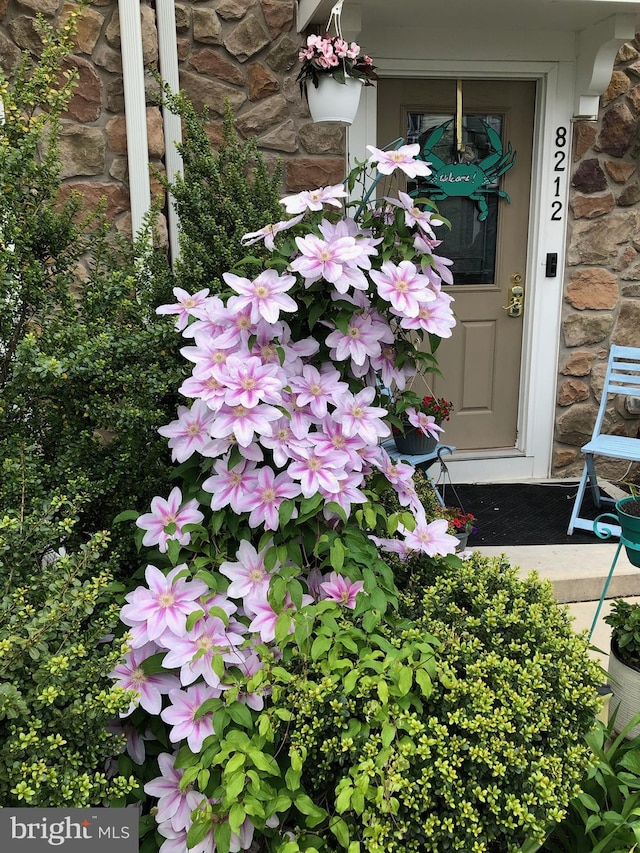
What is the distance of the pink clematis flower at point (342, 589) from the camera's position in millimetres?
1467

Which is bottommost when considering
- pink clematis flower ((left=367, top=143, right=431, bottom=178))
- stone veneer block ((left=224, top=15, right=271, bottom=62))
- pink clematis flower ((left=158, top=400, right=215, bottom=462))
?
pink clematis flower ((left=158, top=400, right=215, bottom=462))

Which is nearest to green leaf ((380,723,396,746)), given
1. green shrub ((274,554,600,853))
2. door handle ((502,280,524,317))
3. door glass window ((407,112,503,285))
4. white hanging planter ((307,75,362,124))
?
green shrub ((274,554,600,853))

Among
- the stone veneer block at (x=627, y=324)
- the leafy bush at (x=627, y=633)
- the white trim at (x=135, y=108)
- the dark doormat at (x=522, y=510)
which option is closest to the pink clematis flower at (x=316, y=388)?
the leafy bush at (x=627, y=633)

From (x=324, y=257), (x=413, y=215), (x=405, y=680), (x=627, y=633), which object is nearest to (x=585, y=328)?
(x=627, y=633)

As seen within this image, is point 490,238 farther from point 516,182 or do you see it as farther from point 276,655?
point 276,655

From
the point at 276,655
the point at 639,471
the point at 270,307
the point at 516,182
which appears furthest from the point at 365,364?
the point at 639,471

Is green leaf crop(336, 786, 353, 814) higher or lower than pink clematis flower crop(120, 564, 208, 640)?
lower

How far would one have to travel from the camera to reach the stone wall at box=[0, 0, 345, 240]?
241 centimetres

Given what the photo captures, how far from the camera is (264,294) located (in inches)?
54.7

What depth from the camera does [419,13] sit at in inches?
127

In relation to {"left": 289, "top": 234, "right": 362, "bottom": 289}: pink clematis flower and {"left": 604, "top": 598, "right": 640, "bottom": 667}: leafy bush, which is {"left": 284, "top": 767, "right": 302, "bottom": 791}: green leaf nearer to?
{"left": 289, "top": 234, "right": 362, "bottom": 289}: pink clematis flower

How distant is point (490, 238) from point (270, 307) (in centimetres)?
281

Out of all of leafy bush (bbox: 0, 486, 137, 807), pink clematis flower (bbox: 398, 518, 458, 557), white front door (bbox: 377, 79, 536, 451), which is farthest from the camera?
white front door (bbox: 377, 79, 536, 451)

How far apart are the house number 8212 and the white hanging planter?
141 centimetres
